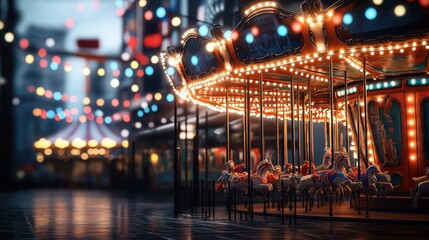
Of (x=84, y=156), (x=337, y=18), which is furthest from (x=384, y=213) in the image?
(x=84, y=156)

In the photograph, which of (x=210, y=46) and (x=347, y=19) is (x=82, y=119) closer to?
(x=210, y=46)

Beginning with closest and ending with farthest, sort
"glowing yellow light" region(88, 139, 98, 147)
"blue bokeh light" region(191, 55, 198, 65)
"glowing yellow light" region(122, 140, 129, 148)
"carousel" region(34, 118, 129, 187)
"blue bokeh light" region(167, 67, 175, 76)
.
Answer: "blue bokeh light" region(191, 55, 198, 65)
"blue bokeh light" region(167, 67, 175, 76)
"glowing yellow light" region(88, 139, 98, 147)
"carousel" region(34, 118, 129, 187)
"glowing yellow light" region(122, 140, 129, 148)

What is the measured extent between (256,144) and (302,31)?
781 inches

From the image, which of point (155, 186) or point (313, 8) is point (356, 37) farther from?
point (155, 186)


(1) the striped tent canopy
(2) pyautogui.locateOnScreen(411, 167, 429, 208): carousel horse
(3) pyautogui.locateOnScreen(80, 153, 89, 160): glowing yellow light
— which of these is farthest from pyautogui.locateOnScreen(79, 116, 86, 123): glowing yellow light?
(2) pyautogui.locateOnScreen(411, 167, 429, 208): carousel horse

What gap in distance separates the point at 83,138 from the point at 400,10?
135 feet

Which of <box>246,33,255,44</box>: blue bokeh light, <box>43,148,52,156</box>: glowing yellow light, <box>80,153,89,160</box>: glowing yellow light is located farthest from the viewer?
<box>80,153,89,160</box>: glowing yellow light

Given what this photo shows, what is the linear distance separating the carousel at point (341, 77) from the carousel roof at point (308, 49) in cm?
3

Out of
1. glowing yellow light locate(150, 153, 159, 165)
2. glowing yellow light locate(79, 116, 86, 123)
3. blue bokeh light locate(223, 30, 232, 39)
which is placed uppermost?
glowing yellow light locate(79, 116, 86, 123)

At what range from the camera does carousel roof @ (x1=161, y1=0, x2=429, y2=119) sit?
54.9 ft

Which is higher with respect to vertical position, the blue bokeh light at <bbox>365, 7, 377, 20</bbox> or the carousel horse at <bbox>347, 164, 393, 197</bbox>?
the blue bokeh light at <bbox>365, 7, 377, 20</bbox>

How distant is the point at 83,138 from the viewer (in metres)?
54.7

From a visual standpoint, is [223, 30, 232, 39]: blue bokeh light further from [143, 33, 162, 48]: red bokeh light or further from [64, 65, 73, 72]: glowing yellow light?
[143, 33, 162, 48]: red bokeh light

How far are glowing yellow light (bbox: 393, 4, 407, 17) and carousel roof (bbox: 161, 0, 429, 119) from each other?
0.02 metres
